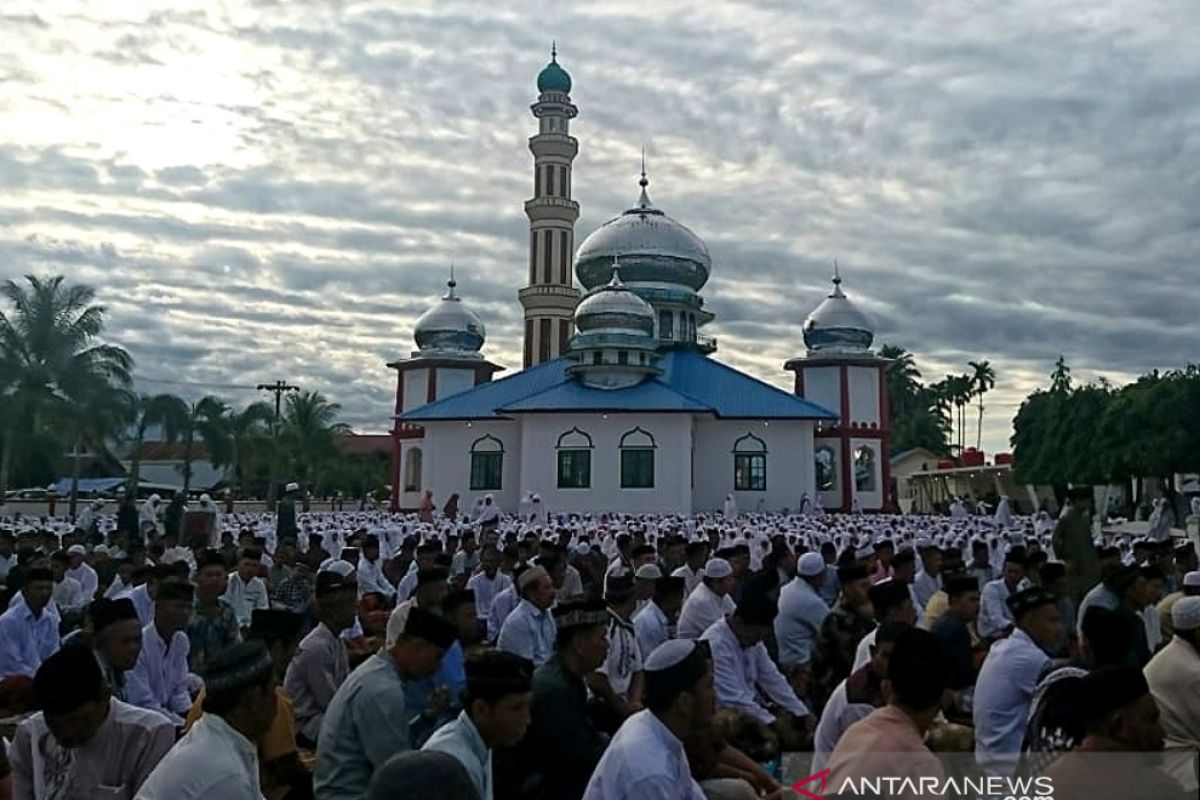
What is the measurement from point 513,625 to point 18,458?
32857mm

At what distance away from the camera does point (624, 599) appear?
7.98m

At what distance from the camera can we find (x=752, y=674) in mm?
6629

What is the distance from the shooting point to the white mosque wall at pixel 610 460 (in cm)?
3472

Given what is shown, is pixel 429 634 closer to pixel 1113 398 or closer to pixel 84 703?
pixel 84 703

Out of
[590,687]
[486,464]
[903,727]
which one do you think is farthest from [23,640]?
[486,464]

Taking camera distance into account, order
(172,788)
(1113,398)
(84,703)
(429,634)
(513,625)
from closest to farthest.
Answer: (172,788)
(84,703)
(429,634)
(513,625)
(1113,398)

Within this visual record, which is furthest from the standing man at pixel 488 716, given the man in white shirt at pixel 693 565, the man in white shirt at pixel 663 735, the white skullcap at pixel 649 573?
the man in white shirt at pixel 693 565

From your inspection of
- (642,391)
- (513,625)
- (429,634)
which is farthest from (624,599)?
(642,391)

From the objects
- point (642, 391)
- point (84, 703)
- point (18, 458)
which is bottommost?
point (84, 703)

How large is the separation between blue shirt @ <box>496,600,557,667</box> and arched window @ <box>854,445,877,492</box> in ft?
118

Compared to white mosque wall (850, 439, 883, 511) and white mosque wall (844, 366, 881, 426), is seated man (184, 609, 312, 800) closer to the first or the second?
white mosque wall (850, 439, 883, 511)

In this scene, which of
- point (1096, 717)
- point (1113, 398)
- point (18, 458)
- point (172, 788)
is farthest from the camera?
point (1113, 398)

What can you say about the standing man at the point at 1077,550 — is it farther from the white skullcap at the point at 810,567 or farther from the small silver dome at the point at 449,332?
the small silver dome at the point at 449,332

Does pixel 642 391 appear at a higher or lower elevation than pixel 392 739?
higher
